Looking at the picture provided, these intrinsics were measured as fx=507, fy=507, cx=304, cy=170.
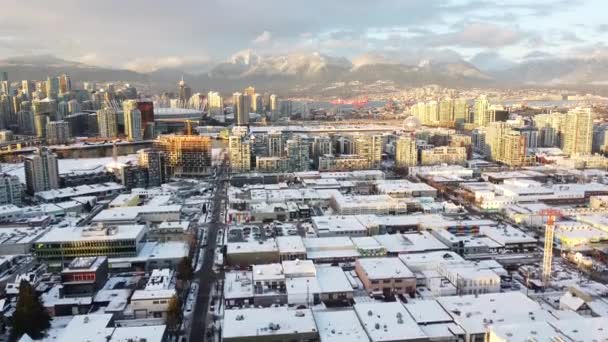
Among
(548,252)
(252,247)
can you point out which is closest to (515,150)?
(548,252)

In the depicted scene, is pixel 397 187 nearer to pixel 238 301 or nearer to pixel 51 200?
pixel 238 301

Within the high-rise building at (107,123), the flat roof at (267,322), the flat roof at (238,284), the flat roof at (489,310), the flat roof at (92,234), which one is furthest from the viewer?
the high-rise building at (107,123)

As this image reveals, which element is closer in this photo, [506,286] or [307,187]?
[506,286]

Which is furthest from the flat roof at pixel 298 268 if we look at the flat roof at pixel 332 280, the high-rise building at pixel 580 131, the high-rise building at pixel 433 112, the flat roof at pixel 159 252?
the high-rise building at pixel 433 112

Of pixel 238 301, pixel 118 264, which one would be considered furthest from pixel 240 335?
pixel 118 264

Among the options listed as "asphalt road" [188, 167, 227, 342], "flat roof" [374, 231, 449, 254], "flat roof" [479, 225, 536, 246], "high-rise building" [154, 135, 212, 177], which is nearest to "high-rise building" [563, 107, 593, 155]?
"flat roof" [479, 225, 536, 246]

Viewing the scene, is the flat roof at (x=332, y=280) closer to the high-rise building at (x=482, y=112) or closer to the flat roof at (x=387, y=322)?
the flat roof at (x=387, y=322)

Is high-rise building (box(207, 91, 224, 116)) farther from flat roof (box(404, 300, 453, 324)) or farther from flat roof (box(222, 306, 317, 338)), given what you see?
Answer: flat roof (box(404, 300, 453, 324))
